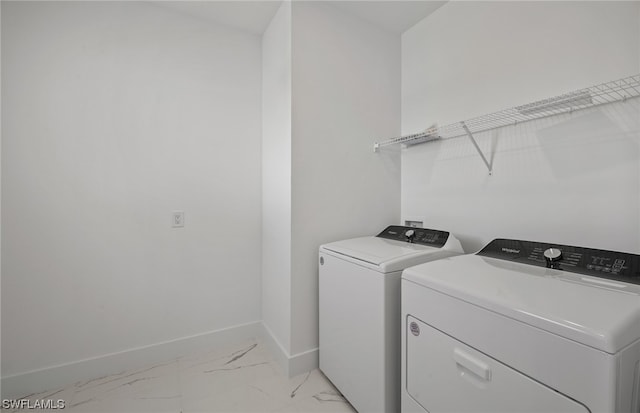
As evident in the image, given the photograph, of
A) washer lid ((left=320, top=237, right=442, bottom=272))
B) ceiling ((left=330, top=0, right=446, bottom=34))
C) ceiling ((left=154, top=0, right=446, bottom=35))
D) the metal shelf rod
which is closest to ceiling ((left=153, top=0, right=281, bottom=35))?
ceiling ((left=154, top=0, right=446, bottom=35))

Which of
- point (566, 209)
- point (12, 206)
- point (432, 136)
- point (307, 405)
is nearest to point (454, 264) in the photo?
point (566, 209)

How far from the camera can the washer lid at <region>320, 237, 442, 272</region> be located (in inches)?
48.5

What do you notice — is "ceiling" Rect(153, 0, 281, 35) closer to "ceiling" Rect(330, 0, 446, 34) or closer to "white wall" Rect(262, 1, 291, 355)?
"white wall" Rect(262, 1, 291, 355)

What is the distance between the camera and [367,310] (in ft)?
4.23

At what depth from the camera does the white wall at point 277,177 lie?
171 centimetres

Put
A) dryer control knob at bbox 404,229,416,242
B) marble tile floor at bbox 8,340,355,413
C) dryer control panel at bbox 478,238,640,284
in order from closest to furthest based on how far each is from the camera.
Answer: dryer control panel at bbox 478,238,640,284 → marble tile floor at bbox 8,340,355,413 → dryer control knob at bbox 404,229,416,242

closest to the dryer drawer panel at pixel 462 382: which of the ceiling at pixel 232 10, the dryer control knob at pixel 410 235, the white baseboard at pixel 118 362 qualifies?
the dryer control knob at pixel 410 235

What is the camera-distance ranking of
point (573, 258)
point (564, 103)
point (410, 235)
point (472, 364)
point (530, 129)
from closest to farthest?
point (472, 364) < point (573, 258) < point (564, 103) < point (530, 129) < point (410, 235)

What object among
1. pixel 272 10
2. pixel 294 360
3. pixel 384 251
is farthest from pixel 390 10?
pixel 294 360

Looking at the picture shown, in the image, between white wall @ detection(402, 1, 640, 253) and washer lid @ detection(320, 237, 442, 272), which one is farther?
washer lid @ detection(320, 237, 442, 272)

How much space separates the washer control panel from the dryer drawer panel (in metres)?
0.58

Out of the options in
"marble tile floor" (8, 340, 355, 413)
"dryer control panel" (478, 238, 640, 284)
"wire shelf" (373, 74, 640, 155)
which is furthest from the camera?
"marble tile floor" (8, 340, 355, 413)

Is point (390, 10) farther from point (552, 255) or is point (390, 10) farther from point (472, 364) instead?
point (472, 364)

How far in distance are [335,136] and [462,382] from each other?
1.46 m
